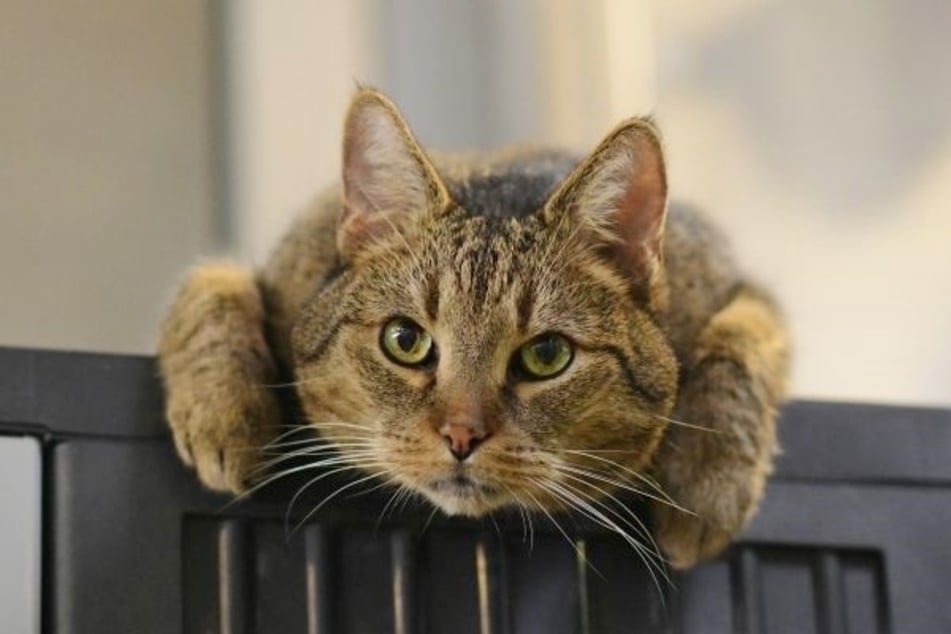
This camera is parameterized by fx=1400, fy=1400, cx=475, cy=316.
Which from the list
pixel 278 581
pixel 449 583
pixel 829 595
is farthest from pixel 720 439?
pixel 278 581

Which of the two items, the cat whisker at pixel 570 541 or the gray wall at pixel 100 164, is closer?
the cat whisker at pixel 570 541

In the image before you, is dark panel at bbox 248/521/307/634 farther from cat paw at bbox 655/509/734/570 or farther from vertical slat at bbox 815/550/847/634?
vertical slat at bbox 815/550/847/634

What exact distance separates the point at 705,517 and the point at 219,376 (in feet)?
1.23

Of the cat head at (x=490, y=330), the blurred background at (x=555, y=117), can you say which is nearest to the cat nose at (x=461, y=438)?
the cat head at (x=490, y=330)

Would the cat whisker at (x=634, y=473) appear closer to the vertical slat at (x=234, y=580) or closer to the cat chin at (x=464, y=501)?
the cat chin at (x=464, y=501)

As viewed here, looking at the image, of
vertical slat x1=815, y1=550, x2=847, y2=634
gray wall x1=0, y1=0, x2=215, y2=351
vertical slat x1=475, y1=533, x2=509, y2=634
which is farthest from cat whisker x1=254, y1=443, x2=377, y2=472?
gray wall x1=0, y1=0, x2=215, y2=351

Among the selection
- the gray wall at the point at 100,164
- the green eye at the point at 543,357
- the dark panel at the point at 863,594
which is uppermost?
the gray wall at the point at 100,164

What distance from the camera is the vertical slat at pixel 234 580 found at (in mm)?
917

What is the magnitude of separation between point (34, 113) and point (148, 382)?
66 centimetres

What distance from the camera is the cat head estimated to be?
0.98m

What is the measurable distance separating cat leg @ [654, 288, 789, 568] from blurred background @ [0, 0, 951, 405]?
1.79 feet

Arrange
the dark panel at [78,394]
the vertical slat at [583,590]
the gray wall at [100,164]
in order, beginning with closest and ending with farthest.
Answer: the dark panel at [78,394] < the vertical slat at [583,590] < the gray wall at [100,164]

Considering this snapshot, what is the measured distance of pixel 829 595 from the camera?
1035mm

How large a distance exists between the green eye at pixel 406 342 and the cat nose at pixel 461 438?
0.08 m
